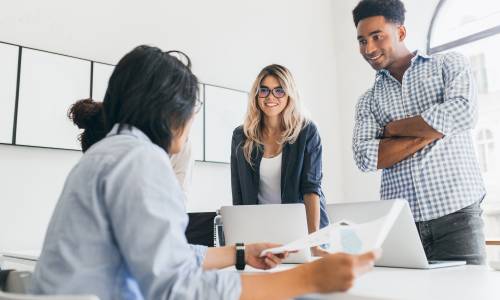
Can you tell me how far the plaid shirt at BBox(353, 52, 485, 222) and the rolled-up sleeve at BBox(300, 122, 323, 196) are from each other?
0.25 metres

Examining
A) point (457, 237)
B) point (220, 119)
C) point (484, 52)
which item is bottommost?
point (457, 237)

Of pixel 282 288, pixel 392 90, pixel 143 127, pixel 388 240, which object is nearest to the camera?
pixel 282 288

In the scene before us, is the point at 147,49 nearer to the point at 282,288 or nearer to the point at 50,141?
the point at 282,288

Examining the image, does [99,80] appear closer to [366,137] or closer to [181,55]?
[366,137]

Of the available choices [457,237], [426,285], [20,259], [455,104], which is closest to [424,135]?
[455,104]

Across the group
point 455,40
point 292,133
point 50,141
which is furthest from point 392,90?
point 455,40

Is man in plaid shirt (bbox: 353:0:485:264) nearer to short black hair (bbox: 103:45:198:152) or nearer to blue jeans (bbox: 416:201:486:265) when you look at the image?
blue jeans (bbox: 416:201:486:265)

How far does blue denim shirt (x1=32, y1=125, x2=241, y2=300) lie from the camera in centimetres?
71

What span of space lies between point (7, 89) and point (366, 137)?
1.96 m

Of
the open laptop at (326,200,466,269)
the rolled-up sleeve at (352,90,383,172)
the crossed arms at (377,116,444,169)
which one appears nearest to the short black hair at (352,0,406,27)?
the rolled-up sleeve at (352,90,383,172)

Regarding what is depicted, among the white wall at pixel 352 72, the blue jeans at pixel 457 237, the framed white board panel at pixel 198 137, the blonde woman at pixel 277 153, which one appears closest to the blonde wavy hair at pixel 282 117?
the blonde woman at pixel 277 153

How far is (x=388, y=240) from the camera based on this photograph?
49.4 inches

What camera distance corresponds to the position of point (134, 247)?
2.33 ft

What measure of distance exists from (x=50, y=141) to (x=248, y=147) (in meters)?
1.29
